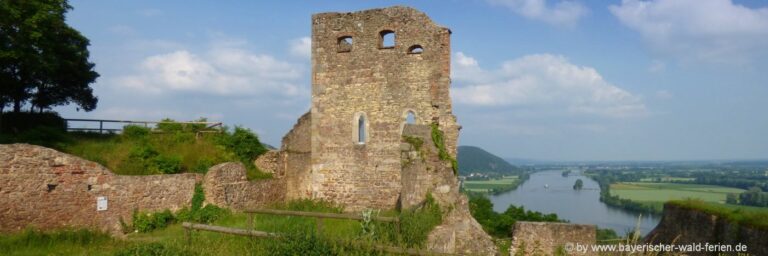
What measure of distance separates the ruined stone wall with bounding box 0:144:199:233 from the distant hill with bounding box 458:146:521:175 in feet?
403

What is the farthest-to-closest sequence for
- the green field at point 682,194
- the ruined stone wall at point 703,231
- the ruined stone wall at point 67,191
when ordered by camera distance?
the green field at point 682,194 < the ruined stone wall at point 67,191 < the ruined stone wall at point 703,231

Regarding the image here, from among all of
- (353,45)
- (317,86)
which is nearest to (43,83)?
(317,86)

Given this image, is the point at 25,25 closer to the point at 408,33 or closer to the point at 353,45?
the point at 353,45

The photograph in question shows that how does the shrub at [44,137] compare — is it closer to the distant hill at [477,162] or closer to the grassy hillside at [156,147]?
the grassy hillside at [156,147]

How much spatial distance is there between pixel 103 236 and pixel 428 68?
11004 millimetres

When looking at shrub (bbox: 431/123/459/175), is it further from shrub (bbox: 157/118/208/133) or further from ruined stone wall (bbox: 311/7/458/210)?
shrub (bbox: 157/118/208/133)

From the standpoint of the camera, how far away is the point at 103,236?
1403 centimetres

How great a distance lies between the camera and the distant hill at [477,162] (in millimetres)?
148000

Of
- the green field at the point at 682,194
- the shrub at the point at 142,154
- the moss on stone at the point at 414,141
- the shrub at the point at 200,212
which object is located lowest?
the green field at the point at 682,194

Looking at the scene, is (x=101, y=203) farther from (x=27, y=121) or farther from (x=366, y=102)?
(x=366, y=102)

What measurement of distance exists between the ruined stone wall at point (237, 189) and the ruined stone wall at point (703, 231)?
12803mm

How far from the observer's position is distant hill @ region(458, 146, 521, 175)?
148 meters

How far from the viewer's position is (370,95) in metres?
17.8

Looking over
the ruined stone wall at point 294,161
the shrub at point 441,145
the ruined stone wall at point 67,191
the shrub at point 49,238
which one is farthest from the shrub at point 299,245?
the ruined stone wall at point 294,161
